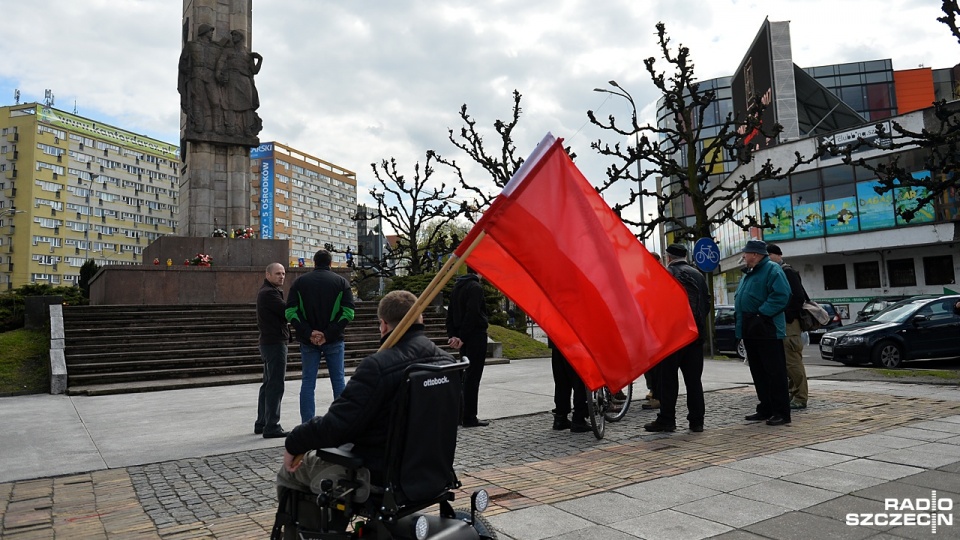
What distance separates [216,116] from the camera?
2405 centimetres

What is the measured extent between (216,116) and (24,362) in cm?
1255

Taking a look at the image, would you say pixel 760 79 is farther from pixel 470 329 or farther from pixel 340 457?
pixel 340 457

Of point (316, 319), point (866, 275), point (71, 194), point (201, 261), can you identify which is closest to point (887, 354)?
point (316, 319)

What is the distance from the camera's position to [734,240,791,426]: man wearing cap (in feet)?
24.6

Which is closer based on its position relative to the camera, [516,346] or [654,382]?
[654,382]

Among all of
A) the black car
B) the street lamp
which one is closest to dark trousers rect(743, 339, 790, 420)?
the black car

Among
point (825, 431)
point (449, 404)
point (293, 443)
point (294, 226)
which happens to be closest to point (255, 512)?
point (293, 443)

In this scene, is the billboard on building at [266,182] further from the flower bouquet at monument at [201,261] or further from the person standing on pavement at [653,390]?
the person standing on pavement at [653,390]

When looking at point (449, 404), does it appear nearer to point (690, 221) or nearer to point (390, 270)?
point (390, 270)

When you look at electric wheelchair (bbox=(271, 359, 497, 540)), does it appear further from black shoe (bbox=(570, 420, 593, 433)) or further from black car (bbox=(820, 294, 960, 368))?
black car (bbox=(820, 294, 960, 368))

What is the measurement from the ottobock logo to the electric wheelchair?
252cm

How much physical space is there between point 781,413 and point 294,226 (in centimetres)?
12871

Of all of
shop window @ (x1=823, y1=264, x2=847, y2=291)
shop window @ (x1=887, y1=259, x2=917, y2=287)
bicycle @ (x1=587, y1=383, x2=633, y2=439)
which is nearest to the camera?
bicycle @ (x1=587, y1=383, x2=633, y2=439)

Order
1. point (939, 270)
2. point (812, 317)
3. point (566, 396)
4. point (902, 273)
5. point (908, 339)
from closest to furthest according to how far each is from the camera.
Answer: point (566, 396) < point (812, 317) < point (908, 339) < point (939, 270) < point (902, 273)
